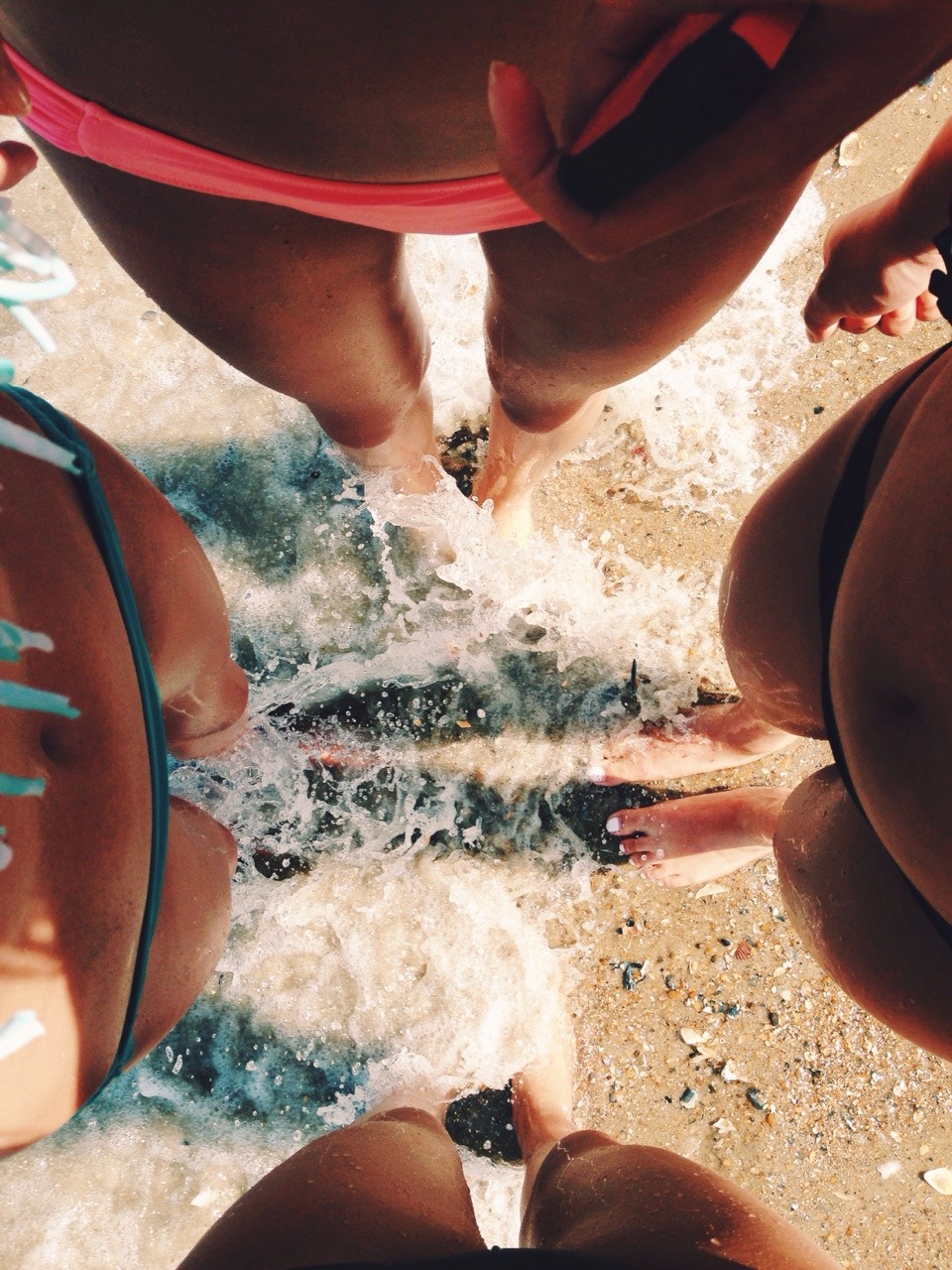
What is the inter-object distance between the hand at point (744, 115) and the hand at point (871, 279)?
0.64 meters

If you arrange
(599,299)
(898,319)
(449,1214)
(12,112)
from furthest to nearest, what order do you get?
1. (898,319)
2. (449,1214)
3. (599,299)
4. (12,112)

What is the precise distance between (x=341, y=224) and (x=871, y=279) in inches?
30.2

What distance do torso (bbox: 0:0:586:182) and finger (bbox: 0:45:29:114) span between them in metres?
0.02

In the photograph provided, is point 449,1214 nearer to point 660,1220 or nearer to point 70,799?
point 660,1220

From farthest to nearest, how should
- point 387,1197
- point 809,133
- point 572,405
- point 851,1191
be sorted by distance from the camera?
point 851,1191
point 572,405
point 387,1197
point 809,133

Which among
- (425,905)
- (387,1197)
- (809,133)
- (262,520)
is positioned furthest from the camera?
(262,520)

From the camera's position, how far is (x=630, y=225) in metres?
0.53

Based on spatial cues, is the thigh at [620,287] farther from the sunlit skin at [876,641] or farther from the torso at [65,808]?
the torso at [65,808]

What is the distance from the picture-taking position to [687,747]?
6.16ft

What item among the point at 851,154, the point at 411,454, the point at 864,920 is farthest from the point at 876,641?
the point at 851,154

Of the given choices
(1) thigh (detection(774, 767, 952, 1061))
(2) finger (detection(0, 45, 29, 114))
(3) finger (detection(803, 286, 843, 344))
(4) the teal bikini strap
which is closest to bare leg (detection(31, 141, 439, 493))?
(2) finger (detection(0, 45, 29, 114))

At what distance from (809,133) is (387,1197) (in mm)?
1272

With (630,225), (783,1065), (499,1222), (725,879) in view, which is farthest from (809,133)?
(499,1222)

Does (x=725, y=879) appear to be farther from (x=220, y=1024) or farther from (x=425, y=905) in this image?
(x=220, y=1024)
